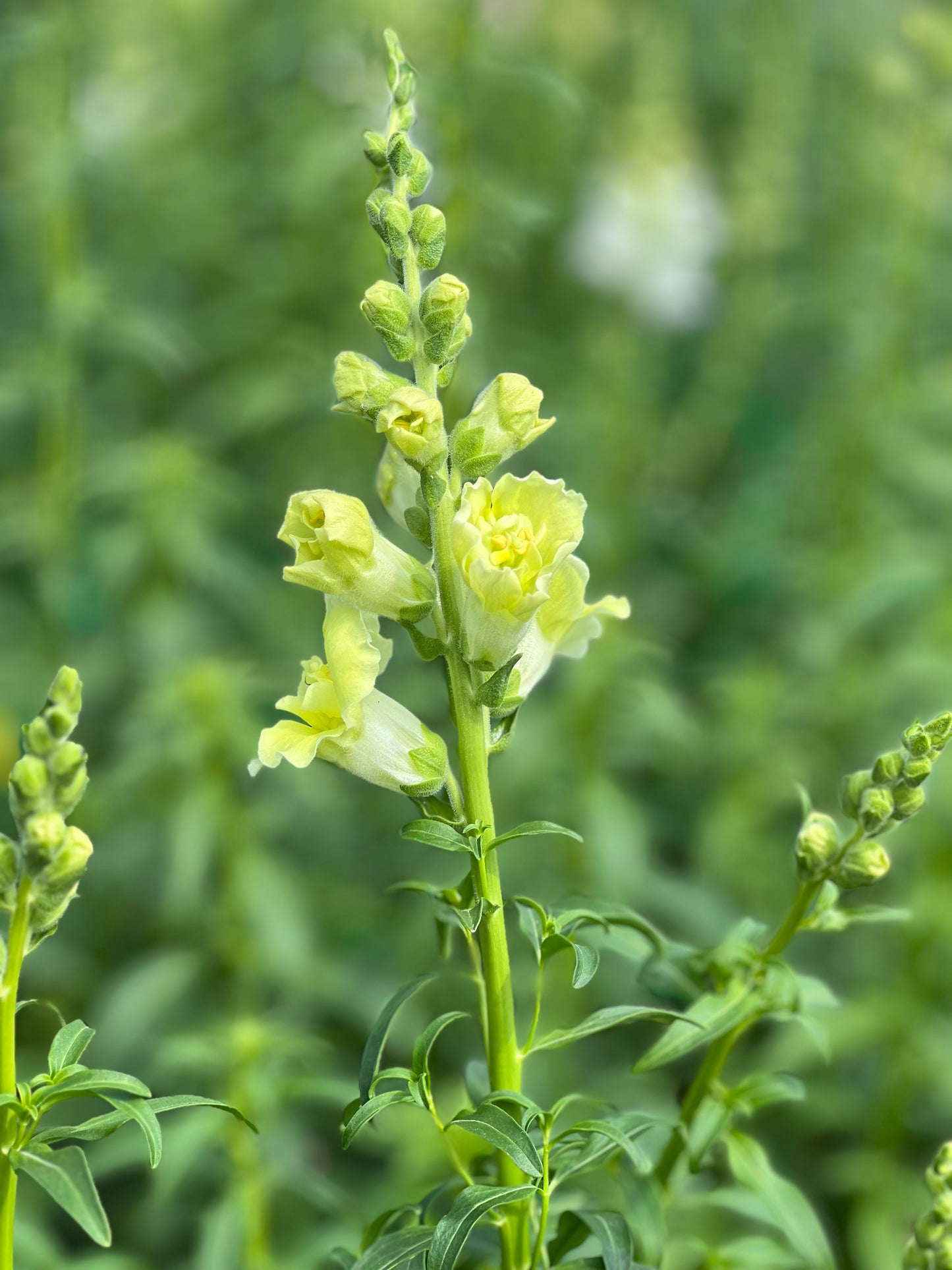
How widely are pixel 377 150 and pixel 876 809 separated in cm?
89

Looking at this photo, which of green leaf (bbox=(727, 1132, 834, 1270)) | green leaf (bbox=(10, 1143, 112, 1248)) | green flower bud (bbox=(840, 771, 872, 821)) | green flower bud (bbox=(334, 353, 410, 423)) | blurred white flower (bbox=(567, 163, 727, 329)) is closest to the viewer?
green leaf (bbox=(10, 1143, 112, 1248))

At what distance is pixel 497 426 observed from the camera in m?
1.38

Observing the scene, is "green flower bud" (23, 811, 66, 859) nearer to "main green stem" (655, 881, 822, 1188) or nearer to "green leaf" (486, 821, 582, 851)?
"green leaf" (486, 821, 582, 851)

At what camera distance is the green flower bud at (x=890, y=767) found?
140 centimetres

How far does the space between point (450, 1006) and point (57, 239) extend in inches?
90.5

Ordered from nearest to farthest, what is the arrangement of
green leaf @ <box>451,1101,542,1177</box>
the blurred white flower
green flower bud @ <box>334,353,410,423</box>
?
green leaf @ <box>451,1101,542,1177</box>, green flower bud @ <box>334,353,410,423</box>, the blurred white flower

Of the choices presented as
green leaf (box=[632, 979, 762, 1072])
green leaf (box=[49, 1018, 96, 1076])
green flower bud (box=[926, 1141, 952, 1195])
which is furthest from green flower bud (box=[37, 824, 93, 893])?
green flower bud (box=[926, 1141, 952, 1195])

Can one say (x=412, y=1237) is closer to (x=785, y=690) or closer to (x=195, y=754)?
(x=195, y=754)

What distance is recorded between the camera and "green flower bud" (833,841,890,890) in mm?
1397

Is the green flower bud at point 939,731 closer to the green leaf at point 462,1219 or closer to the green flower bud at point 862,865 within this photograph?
the green flower bud at point 862,865

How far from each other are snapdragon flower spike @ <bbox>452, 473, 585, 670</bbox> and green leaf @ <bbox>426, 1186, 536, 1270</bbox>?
50 cm

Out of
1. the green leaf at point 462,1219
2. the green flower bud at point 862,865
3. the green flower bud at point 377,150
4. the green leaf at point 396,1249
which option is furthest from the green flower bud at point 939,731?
the green flower bud at point 377,150

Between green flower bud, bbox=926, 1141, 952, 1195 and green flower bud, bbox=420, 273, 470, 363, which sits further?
green flower bud, bbox=926, 1141, 952, 1195

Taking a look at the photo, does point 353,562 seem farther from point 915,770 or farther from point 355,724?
point 915,770
